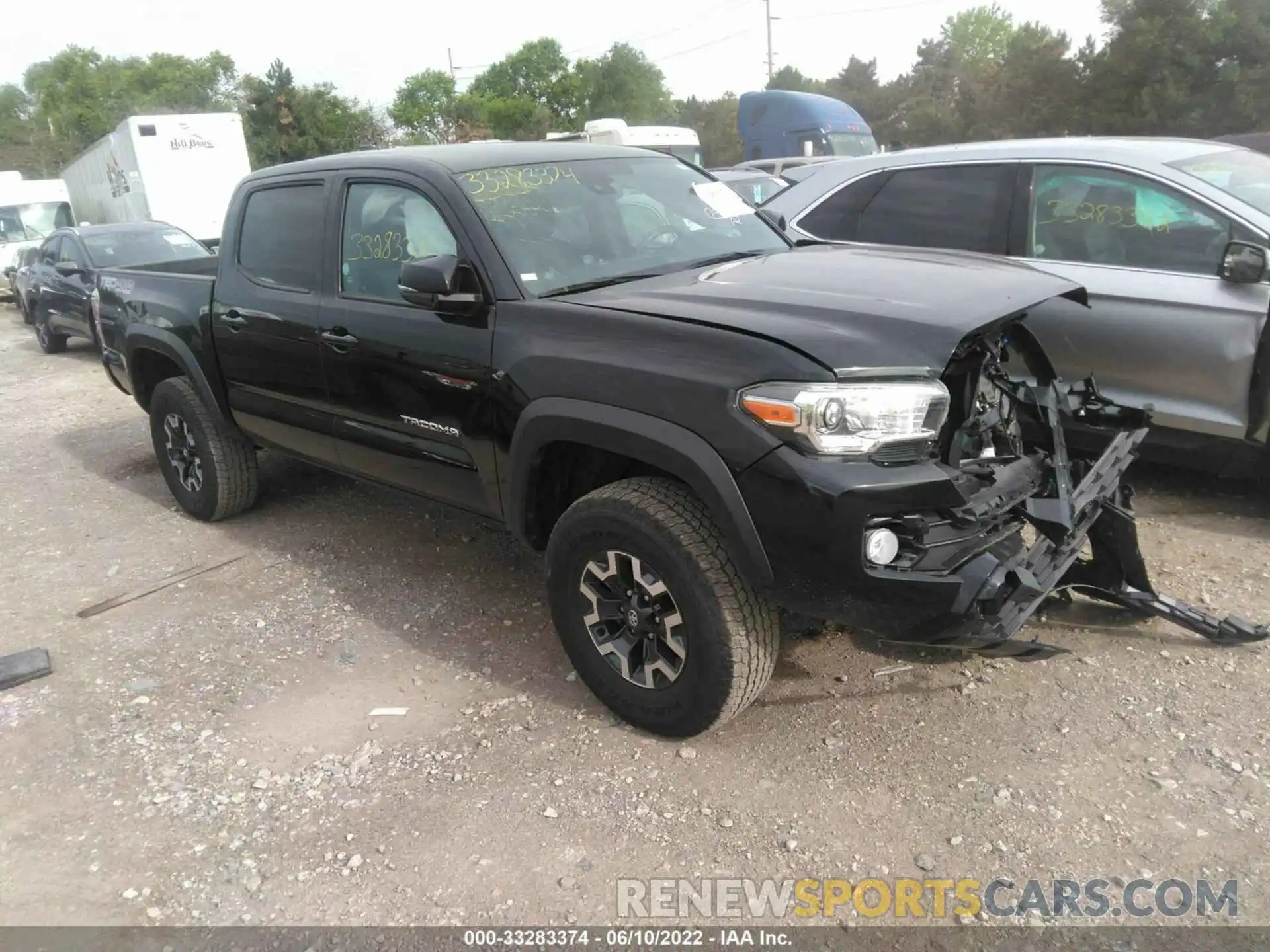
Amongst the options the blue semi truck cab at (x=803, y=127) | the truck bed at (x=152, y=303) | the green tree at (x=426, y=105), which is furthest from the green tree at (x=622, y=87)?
the truck bed at (x=152, y=303)

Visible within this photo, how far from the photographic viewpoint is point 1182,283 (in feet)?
14.3

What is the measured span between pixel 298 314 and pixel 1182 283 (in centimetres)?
399

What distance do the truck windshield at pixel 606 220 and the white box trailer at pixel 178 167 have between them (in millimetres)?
15043

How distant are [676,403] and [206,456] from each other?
11.7 feet

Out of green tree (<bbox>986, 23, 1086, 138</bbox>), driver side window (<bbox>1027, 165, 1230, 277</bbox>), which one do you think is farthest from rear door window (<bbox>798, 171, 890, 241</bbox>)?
green tree (<bbox>986, 23, 1086, 138</bbox>)

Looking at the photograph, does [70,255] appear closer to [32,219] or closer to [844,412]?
[32,219]

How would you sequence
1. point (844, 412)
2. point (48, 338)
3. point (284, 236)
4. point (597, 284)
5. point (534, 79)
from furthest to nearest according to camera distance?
1. point (534, 79)
2. point (48, 338)
3. point (284, 236)
4. point (597, 284)
5. point (844, 412)

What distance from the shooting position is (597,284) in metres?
3.52

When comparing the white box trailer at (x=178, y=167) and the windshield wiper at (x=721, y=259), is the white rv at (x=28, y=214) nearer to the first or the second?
the white box trailer at (x=178, y=167)

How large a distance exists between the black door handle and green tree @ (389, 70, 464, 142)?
65.4 m

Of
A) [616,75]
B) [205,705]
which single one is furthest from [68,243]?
[616,75]

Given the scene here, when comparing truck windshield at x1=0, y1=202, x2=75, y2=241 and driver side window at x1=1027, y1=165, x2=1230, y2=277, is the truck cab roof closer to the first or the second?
driver side window at x1=1027, y1=165, x2=1230, y2=277

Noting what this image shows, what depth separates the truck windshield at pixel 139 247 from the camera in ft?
39.7

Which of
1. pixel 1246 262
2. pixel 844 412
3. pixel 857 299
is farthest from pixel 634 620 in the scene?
pixel 1246 262
